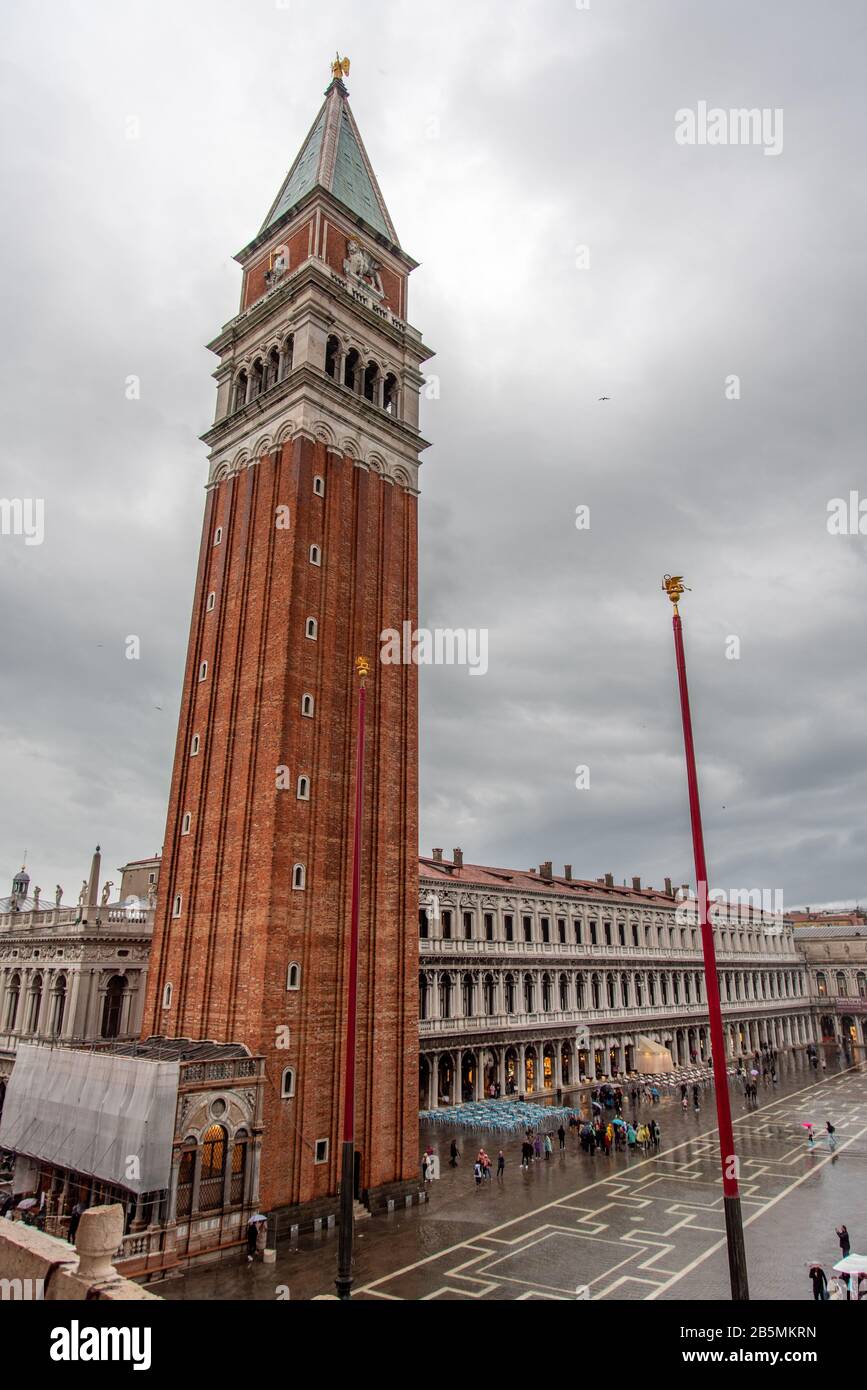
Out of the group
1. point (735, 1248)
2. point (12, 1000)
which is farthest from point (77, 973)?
point (735, 1248)

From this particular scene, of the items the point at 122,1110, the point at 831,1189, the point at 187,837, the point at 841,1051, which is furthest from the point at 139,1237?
the point at 841,1051

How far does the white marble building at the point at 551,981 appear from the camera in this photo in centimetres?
5100

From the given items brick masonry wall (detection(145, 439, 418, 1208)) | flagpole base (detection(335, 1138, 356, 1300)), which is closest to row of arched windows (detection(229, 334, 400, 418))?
brick masonry wall (detection(145, 439, 418, 1208))

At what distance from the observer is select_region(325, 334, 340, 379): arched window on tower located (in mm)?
41312

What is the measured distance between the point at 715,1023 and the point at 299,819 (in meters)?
20.7

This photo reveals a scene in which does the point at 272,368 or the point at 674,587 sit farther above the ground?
the point at 272,368

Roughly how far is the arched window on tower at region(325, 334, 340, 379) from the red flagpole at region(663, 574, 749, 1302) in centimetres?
2940

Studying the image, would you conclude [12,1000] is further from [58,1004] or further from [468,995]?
[468,995]

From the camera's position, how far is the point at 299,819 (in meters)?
32.8

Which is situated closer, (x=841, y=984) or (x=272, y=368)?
(x=272, y=368)

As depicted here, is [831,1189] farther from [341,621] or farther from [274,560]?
[274,560]

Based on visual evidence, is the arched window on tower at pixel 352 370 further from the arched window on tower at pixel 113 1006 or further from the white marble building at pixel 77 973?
the arched window on tower at pixel 113 1006

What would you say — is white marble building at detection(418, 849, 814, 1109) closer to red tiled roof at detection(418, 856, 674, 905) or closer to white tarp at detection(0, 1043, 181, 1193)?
red tiled roof at detection(418, 856, 674, 905)
